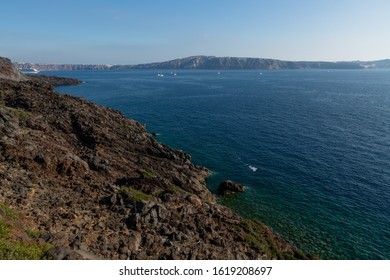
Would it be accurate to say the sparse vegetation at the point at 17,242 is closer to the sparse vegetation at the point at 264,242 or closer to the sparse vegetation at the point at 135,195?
the sparse vegetation at the point at 135,195

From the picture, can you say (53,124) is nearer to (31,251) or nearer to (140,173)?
(140,173)

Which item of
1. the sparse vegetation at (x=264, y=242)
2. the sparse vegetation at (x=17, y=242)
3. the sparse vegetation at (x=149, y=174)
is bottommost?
the sparse vegetation at (x=264, y=242)

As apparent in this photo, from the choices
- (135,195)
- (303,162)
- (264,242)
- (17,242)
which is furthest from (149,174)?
(303,162)

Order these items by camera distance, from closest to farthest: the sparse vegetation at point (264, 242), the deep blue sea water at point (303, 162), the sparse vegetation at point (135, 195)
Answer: the sparse vegetation at point (264, 242)
the sparse vegetation at point (135, 195)
the deep blue sea water at point (303, 162)

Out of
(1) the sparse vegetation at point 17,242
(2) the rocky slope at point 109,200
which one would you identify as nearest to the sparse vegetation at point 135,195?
(2) the rocky slope at point 109,200

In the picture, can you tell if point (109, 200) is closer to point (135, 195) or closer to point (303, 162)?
point (135, 195)

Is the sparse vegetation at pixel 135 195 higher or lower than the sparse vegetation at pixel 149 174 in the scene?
higher

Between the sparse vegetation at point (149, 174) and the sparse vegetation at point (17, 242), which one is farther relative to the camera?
the sparse vegetation at point (149, 174)

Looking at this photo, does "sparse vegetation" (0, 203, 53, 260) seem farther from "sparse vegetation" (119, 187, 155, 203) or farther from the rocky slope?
"sparse vegetation" (119, 187, 155, 203)
